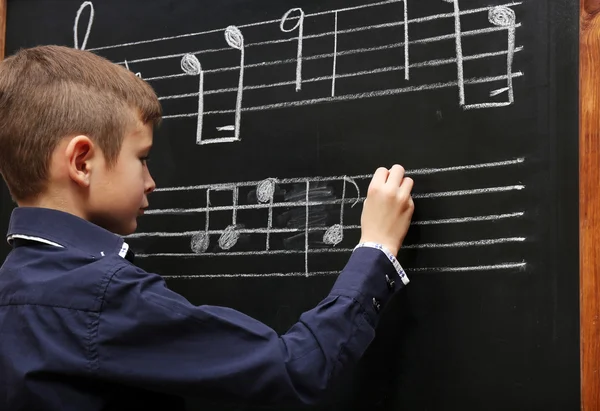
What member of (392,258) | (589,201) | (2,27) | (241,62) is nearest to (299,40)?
(241,62)

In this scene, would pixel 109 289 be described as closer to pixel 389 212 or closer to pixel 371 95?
pixel 389 212

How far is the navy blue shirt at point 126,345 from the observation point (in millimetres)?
972

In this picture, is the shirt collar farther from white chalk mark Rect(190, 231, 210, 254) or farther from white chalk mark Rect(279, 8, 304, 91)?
white chalk mark Rect(279, 8, 304, 91)

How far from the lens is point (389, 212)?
115 cm

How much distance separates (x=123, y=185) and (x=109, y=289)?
0.70 feet

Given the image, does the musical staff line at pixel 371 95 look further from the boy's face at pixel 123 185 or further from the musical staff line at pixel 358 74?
the boy's face at pixel 123 185

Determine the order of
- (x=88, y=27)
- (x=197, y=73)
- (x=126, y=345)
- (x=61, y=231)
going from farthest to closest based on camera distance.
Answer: (x=88, y=27)
(x=197, y=73)
(x=61, y=231)
(x=126, y=345)

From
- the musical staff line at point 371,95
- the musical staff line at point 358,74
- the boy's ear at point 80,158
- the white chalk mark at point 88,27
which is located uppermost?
the white chalk mark at point 88,27

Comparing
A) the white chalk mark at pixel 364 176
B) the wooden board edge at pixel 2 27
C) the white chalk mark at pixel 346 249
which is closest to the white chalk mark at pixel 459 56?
the white chalk mark at pixel 364 176

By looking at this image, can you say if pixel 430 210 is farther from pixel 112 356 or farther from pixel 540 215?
pixel 112 356

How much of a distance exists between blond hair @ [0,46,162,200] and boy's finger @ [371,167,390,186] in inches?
15.1

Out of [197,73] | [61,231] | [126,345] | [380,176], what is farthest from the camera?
[197,73]

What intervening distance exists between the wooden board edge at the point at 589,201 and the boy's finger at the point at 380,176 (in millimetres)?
288

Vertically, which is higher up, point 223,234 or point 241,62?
point 241,62
